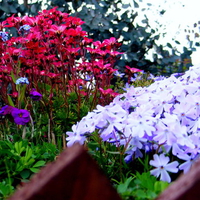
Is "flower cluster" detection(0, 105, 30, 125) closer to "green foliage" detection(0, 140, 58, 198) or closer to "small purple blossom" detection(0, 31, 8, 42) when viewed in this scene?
"green foliage" detection(0, 140, 58, 198)

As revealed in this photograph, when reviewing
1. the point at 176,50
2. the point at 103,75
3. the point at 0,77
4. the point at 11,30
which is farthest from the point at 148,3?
the point at 0,77

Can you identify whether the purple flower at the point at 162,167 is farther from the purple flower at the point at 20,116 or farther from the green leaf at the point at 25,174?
the purple flower at the point at 20,116

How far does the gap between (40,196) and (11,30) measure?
4.51 metres

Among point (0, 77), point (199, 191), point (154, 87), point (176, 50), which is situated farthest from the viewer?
point (176, 50)

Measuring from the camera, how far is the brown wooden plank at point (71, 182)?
47cm

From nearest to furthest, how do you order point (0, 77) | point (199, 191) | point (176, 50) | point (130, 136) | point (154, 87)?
point (199, 191) < point (130, 136) < point (154, 87) < point (0, 77) < point (176, 50)

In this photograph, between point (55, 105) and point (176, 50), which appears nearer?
point (55, 105)

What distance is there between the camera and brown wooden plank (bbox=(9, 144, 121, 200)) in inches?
18.4

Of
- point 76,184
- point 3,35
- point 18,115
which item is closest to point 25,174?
point 18,115

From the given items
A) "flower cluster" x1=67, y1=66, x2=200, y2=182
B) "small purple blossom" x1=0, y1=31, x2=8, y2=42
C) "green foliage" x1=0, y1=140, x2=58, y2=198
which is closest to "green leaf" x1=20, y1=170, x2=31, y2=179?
"green foliage" x1=0, y1=140, x2=58, y2=198

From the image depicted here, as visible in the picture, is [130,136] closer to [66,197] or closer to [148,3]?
[66,197]

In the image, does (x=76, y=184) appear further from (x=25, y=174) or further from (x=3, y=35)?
(x=3, y=35)

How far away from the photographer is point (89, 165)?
1.57ft

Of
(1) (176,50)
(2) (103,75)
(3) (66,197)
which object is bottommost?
(1) (176,50)
